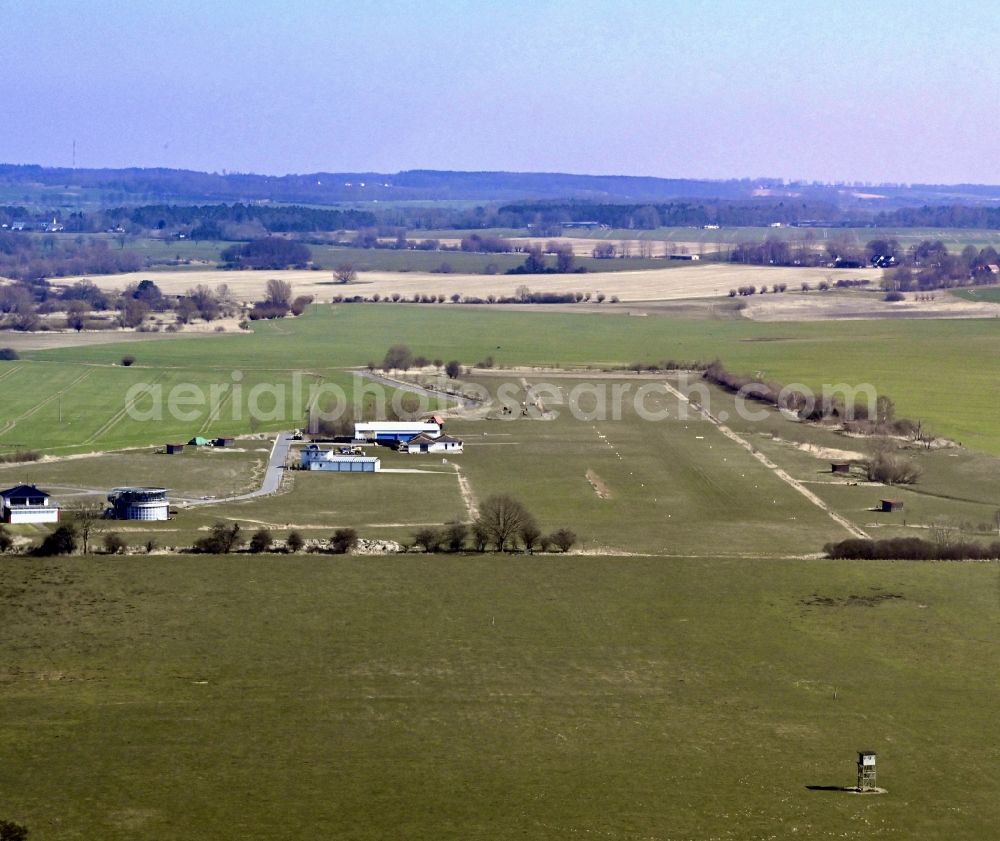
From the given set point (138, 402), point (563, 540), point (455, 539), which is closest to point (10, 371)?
point (138, 402)

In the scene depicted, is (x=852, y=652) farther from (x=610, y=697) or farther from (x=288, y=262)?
(x=288, y=262)

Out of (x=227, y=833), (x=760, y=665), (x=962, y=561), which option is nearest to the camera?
(x=227, y=833)

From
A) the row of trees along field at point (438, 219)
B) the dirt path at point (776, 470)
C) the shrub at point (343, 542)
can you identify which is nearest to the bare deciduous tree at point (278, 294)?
the dirt path at point (776, 470)

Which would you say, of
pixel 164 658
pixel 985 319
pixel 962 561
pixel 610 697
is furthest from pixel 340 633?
pixel 985 319

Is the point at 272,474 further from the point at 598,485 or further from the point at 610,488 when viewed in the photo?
the point at 610,488

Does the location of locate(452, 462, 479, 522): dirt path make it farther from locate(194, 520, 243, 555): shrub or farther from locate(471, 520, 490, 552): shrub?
locate(194, 520, 243, 555): shrub

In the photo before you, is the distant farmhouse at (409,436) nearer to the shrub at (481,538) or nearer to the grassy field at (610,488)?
the grassy field at (610,488)
